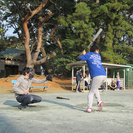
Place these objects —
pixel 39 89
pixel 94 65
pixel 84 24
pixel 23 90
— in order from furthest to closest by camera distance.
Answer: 1. pixel 84 24
2. pixel 39 89
3. pixel 23 90
4. pixel 94 65

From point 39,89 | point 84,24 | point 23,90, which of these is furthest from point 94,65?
point 84,24

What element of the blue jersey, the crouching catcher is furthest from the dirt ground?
the blue jersey

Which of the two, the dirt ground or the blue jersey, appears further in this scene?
the dirt ground

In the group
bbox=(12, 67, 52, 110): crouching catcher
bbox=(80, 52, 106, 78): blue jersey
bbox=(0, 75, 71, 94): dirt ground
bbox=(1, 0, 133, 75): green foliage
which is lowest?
bbox=(0, 75, 71, 94): dirt ground

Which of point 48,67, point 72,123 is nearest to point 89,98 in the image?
point 72,123

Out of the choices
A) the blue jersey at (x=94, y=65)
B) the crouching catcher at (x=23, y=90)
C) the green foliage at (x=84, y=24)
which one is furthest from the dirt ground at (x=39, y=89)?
the blue jersey at (x=94, y=65)

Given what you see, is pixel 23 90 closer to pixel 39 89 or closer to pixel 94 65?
pixel 94 65

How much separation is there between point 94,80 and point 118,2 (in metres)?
20.7

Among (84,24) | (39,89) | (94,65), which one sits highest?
(84,24)

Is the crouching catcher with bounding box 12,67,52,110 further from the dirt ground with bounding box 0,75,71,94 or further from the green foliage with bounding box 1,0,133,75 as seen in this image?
the green foliage with bounding box 1,0,133,75

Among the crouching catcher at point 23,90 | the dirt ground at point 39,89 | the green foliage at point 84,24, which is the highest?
the green foliage at point 84,24

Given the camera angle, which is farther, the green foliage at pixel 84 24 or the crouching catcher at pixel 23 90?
the green foliage at pixel 84 24

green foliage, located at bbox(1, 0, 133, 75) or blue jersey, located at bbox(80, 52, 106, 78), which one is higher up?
green foliage, located at bbox(1, 0, 133, 75)

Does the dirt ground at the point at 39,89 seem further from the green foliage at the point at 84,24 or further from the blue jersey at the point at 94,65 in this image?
the blue jersey at the point at 94,65
